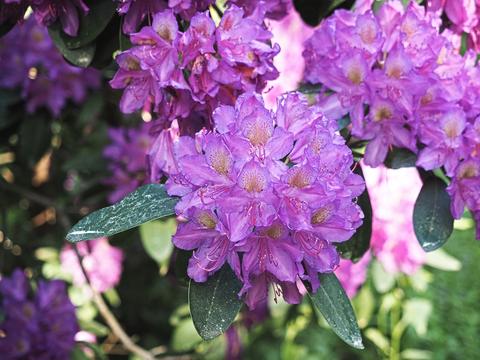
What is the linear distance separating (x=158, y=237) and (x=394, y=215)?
0.73 meters

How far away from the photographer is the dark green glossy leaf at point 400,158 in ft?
4.02

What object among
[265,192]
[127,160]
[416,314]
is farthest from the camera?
[416,314]

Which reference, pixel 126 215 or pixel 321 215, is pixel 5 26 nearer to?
pixel 126 215

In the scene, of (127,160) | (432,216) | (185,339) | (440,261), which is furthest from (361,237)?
(185,339)

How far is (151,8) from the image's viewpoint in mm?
1146

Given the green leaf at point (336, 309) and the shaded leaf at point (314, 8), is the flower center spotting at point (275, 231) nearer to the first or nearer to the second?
the green leaf at point (336, 309)

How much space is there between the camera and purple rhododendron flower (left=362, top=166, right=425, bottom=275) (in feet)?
7.45

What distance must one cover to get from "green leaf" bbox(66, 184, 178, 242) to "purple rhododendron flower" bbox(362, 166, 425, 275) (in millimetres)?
1234

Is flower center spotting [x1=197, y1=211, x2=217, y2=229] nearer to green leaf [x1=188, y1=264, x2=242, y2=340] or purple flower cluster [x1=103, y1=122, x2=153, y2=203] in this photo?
green leaf [x1=188, y1=264, x2=242, y2=340]

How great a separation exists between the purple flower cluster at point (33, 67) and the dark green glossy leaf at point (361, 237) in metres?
0.96

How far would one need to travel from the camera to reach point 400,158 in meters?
1.23

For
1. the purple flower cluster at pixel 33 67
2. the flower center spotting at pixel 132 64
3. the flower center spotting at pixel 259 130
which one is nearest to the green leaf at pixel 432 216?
the flower center spotting at pixel 259 130

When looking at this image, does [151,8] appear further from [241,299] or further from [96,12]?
[241,299]

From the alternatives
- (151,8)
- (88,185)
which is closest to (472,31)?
(151,8)
